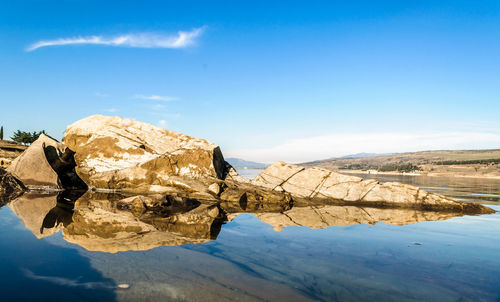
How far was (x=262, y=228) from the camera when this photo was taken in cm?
879

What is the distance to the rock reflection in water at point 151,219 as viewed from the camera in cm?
671

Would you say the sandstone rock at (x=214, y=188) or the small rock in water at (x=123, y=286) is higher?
the sandstone rock at (x=214, y=188)

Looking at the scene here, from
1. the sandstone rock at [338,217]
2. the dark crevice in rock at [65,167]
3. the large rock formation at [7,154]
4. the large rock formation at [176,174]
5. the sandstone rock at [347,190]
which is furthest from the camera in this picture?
the large rock formation at [7,154]

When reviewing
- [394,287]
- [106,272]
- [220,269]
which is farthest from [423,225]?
[106,272]

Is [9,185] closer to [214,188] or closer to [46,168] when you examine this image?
[46,168]

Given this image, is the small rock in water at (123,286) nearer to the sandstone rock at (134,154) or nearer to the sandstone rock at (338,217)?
the sandstone rock at (338,217)

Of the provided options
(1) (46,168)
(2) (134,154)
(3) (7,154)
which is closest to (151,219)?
(2) (134,154)

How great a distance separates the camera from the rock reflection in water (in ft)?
22.0

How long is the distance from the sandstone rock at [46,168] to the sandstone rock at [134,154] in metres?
0.73

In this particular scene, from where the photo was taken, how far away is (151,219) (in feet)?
29.9

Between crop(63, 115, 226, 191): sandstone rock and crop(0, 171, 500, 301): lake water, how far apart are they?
23.9 feet

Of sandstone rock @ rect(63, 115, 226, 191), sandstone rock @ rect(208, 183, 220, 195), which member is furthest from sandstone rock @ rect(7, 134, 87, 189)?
sandstone rock @ rect(208, 183, 220, 195)

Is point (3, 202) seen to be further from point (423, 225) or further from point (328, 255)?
point (423, 225)

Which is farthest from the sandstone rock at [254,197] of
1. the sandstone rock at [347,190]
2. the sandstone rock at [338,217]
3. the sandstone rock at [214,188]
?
the sandstone rock at [338,217]
